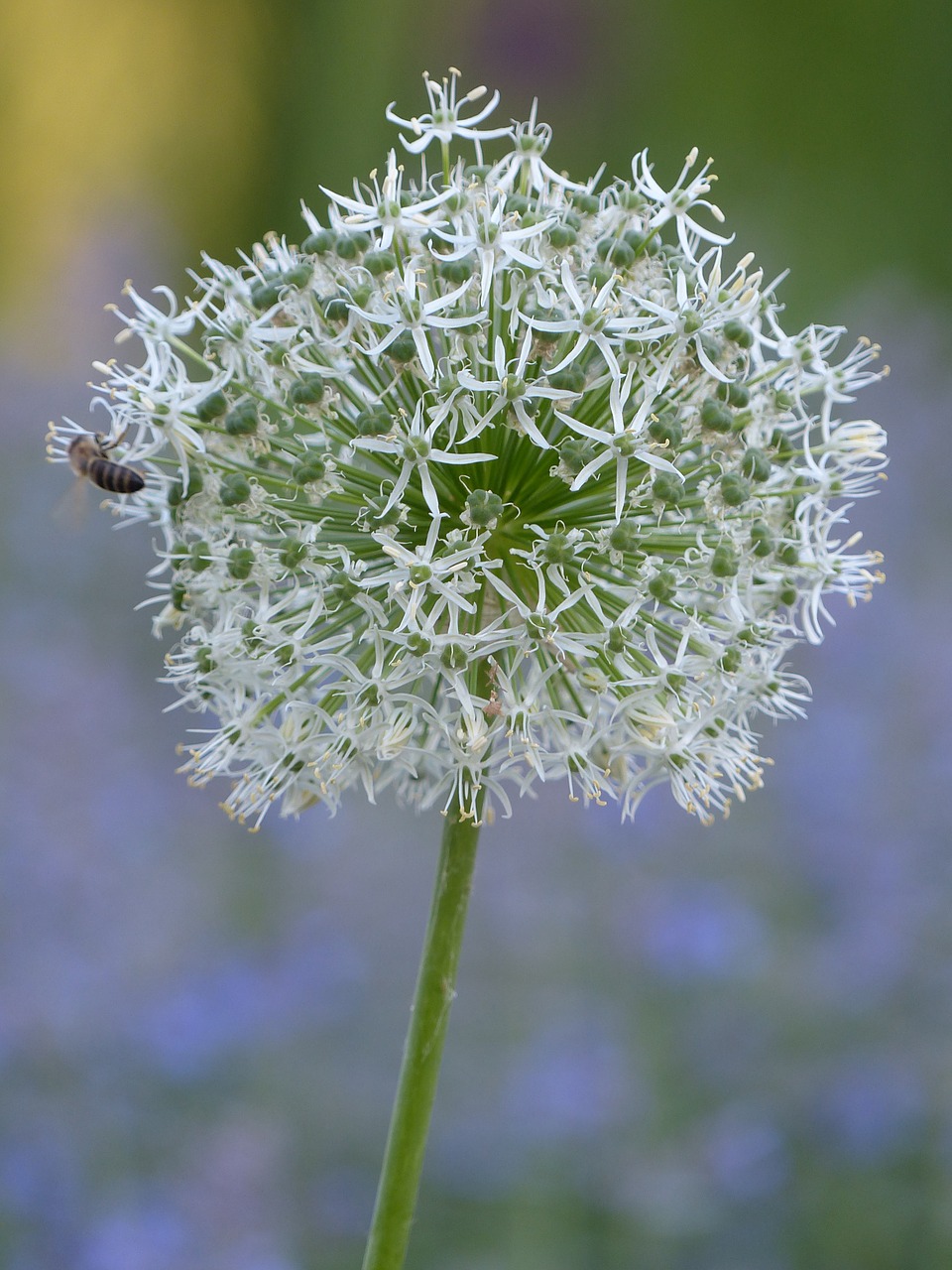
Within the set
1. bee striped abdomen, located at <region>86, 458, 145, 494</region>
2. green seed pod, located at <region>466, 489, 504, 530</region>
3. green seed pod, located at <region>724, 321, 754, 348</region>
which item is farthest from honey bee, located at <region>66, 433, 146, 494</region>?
green seed pod, located at <region>724, 321, 754, 348</region>

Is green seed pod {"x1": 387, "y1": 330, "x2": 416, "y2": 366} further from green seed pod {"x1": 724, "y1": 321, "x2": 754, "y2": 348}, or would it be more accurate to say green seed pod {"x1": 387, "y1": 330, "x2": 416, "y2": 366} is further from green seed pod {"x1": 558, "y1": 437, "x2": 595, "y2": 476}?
green seed pod {"x1": 724, "y1": 321, "x2": 754, "y2": 348}

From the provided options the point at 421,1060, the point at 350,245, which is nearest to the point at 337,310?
the point at 350,245

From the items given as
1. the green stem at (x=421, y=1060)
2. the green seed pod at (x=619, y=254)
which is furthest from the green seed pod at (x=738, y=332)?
the green stem at (x=421, y=1060)

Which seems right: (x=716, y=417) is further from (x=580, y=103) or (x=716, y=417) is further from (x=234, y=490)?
(x=580, y=103)

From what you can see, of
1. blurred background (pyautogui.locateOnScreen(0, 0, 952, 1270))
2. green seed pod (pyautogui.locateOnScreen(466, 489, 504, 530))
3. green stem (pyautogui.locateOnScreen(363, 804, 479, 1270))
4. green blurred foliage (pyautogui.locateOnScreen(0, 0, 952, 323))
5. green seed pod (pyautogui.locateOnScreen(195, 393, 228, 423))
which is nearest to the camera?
green stem (pyautogui.locateOnScreen(363, 804, 479, 1270))

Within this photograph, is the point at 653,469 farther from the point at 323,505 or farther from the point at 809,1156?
the point at 809,1156

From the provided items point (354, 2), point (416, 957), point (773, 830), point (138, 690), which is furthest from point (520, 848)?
point (354, 2)
